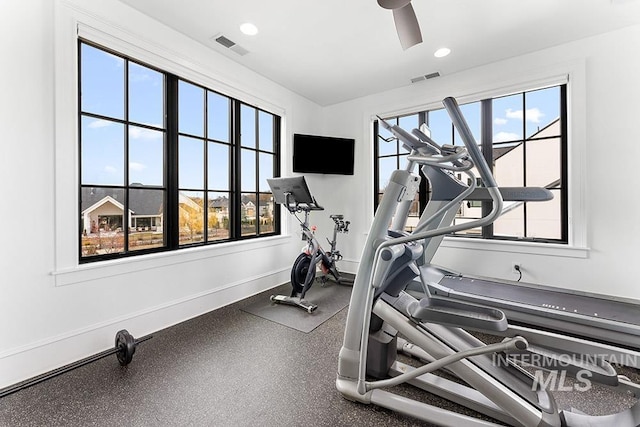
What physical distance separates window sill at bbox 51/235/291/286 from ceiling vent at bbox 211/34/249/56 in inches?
84.7

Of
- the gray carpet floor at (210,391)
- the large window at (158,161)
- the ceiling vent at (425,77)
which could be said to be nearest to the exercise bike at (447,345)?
the gray carpet floor at (210,391)

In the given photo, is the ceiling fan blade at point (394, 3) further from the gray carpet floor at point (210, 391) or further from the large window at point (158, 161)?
the gray carpet floor at point (210, 391)

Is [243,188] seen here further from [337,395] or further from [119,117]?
[337,395]

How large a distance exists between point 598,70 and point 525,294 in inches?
93.9

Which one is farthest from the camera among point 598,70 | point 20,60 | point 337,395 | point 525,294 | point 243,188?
point 243,188

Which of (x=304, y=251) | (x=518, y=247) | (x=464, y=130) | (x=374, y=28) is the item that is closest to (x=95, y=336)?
(x=304, y=251)

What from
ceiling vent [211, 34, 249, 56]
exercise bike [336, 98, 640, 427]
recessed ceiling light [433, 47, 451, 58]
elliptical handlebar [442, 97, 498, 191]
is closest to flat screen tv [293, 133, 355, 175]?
ceiling vent [211, 34, 249, 56]

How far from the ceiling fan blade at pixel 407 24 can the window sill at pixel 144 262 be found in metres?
2.64

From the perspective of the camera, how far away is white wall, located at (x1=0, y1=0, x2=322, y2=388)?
5.78 feet

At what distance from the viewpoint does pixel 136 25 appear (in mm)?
2363

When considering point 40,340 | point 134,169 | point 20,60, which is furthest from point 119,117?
point 40,340

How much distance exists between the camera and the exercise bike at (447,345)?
4.17 ft

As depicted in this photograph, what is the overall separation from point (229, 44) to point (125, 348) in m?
2.93

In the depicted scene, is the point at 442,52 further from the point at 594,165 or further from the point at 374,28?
the point at 594,165
